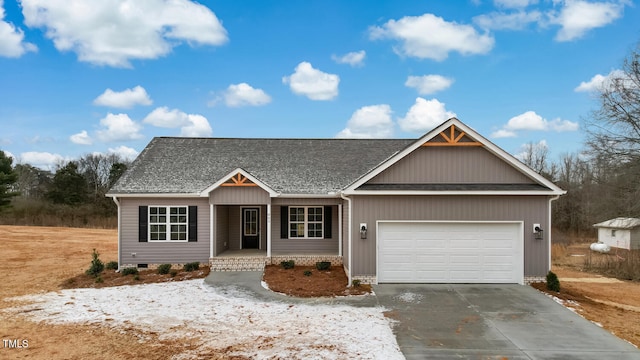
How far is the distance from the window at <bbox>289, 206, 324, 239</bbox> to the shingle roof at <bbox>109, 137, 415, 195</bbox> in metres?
1.10

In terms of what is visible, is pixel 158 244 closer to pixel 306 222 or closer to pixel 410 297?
pixel 306 222

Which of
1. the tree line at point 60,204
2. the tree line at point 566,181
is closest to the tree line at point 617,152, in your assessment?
the tree line at point 566,181

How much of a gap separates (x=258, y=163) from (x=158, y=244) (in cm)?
531

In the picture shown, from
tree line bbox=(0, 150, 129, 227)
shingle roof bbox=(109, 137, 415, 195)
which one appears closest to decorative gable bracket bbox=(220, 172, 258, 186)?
shingle roof bbox=(109, 137, 415, 195)

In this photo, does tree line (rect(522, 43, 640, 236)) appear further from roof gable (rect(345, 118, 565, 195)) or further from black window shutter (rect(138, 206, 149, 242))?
black window shutter (rect(138, 206, 149, 242))

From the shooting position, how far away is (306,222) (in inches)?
640

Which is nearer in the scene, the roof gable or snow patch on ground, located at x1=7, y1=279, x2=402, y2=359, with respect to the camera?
snow patch on ground, located at x1=7, y1=279, x2=402, y2=359

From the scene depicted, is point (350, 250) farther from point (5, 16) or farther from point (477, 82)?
point (5, 16)

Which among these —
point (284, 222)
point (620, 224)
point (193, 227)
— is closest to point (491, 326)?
point (284, 222)

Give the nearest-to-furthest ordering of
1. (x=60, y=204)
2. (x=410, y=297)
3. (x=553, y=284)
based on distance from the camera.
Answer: (x=410, y=297), (x=553, y=284), (x=60, y=204)

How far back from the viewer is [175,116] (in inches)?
1209

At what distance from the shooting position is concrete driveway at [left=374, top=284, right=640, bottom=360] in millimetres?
7168

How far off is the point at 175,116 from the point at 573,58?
2652 centimetres

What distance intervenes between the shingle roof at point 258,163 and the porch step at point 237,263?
278cm
